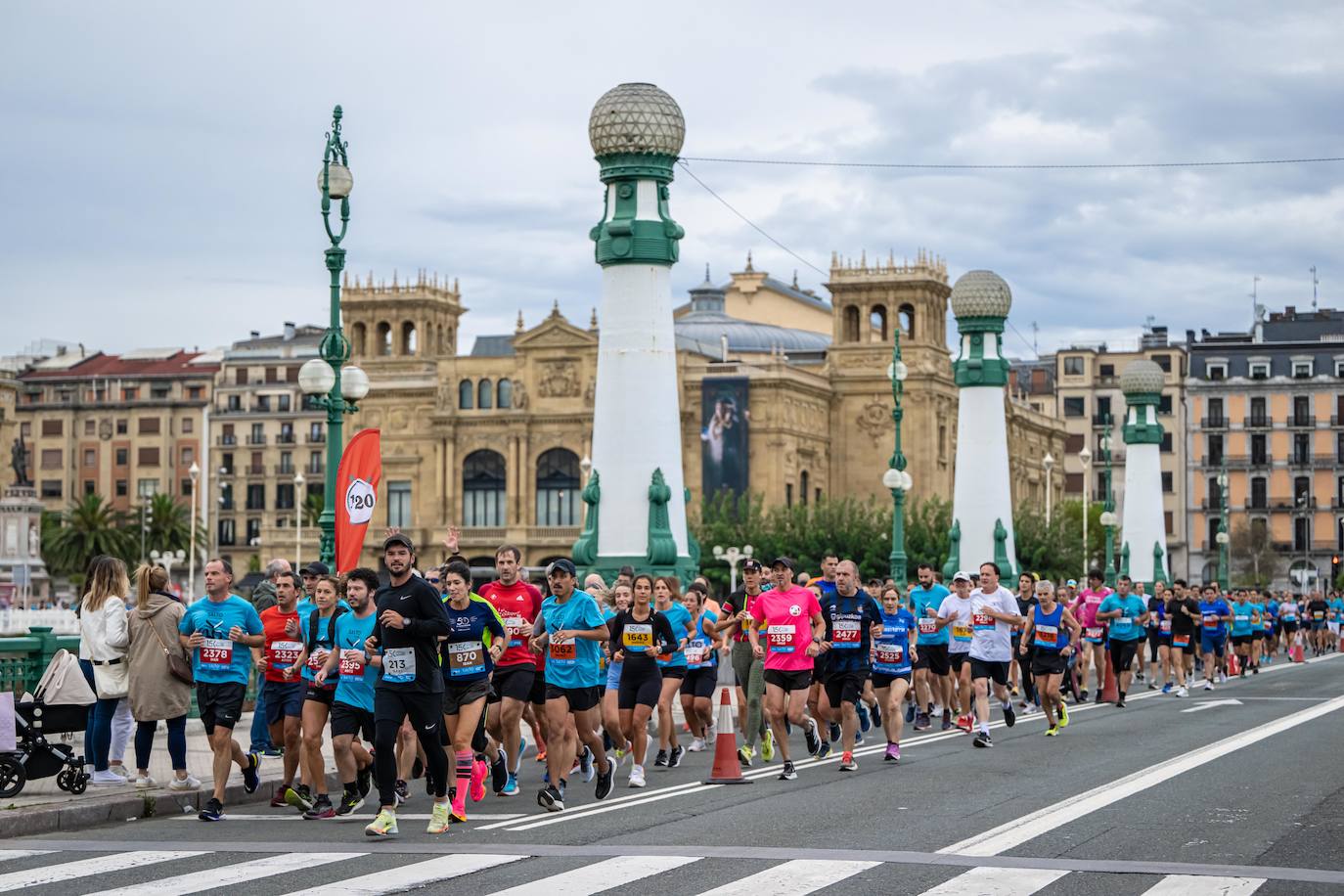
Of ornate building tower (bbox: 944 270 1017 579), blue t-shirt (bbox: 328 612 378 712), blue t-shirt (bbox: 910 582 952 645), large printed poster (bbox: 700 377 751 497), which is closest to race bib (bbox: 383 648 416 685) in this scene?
blue t-shirt (bbox: 328 612 378 712)

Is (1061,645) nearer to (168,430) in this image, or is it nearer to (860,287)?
Answer: (860,287)

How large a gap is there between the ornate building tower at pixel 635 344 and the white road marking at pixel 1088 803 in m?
10.5

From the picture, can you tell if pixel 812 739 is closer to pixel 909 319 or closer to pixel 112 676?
pixel 112 676

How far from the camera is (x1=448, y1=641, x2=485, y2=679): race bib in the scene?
47.4 ft

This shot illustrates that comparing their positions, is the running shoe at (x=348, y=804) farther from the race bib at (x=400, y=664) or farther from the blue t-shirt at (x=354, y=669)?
the race bib at (x=400, y=664)

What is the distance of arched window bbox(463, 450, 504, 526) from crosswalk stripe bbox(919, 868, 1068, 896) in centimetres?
9897

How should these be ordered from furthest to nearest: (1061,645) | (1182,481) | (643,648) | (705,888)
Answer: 1. (1182,481)
2. (1061,645)
3. (643,648)
4. (705,888)

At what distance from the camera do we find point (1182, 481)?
121625 mm

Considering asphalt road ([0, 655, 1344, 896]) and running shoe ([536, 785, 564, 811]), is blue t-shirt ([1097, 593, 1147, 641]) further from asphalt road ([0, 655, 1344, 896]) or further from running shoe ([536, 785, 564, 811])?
running shoe ([536, 785, 564, 811])

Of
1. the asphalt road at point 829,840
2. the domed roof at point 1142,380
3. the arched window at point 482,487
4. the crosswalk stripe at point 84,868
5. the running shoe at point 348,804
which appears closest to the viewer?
the asphalt road at point 829,840

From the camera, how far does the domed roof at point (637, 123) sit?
30484 millimetres

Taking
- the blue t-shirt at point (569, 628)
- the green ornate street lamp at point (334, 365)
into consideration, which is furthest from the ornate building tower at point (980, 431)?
the blue t-shirt at point (569, 628)

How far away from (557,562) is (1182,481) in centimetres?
10986

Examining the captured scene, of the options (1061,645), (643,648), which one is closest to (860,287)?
(1061,645)
